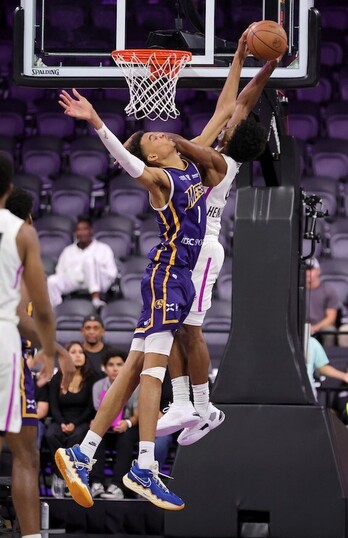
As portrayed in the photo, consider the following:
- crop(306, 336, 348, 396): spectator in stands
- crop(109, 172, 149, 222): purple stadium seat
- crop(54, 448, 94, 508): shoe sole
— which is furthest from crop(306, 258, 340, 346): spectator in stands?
crop(54, 448, 94, 508): shoe sole

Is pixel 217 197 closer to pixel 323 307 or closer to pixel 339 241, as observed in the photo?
pixel 323 307

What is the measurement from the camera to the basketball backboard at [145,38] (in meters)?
8.23

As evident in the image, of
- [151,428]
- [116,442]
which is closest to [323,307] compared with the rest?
[116,442]

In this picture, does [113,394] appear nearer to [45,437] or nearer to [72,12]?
[72,12]

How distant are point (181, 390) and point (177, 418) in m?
0.19

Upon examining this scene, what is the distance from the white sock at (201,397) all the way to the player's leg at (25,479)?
4.12ft

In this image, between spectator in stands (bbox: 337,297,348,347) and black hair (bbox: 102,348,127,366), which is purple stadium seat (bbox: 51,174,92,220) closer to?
spectator in stands (bbox: 337,297,348,347)

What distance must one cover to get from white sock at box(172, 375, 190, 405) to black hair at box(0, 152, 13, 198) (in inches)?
85.6

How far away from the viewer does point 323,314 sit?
13.2 metres

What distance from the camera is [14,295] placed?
6.08 meters

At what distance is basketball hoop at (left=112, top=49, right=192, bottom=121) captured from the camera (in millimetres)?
8055

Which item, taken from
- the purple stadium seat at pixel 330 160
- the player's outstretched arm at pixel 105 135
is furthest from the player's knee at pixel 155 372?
the purple stadium seat at pixel 330 160

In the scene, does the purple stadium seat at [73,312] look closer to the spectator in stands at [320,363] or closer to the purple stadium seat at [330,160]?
the spectator in stands at [320,363]

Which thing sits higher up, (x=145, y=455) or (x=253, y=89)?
(x=253, y=89)
